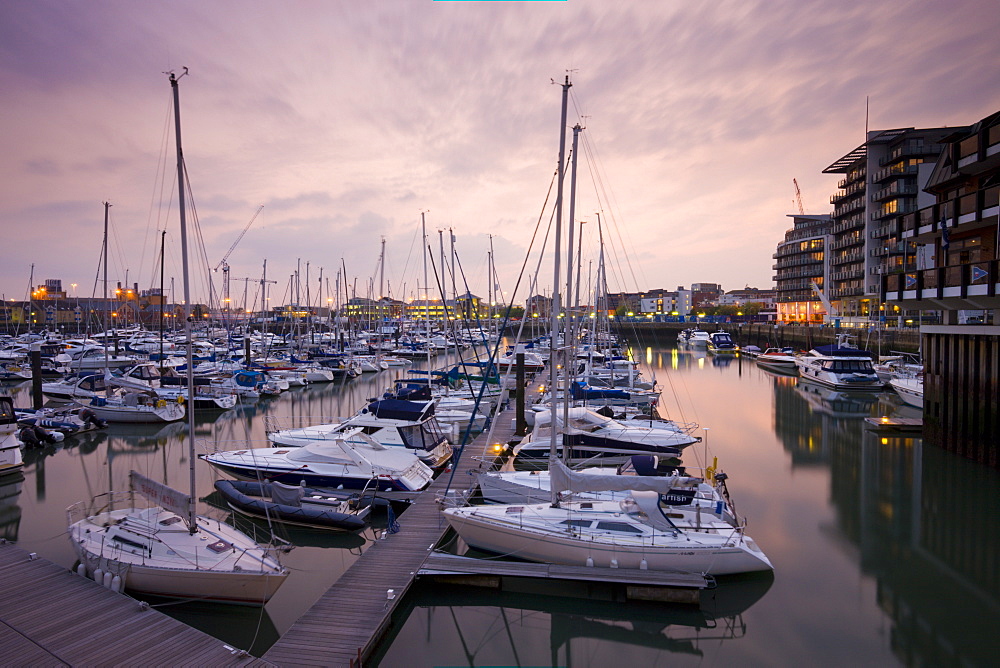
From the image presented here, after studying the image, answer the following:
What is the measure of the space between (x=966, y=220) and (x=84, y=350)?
204ft

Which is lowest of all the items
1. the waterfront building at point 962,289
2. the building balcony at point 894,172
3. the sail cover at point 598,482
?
the sail cover at point 598,482

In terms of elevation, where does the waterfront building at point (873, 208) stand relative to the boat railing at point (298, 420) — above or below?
above

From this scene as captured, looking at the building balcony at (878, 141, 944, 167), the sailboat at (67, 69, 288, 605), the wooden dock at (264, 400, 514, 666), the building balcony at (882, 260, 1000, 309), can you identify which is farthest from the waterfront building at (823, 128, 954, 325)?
the sailboat at (67, 69, 288, 605)

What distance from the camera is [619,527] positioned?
12.3m

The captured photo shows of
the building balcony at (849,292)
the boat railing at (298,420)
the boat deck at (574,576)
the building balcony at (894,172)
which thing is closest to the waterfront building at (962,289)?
the boat deck at (574,576)

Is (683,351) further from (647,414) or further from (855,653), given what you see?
(855,653)

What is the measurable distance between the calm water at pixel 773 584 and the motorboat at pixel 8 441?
782 millimetres

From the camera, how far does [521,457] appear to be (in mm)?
21516

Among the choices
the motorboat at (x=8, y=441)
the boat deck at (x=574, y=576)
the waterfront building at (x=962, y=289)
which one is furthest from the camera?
the waterfront building at (x=962, y=289)

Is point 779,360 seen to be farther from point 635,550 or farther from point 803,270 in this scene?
point 635,550

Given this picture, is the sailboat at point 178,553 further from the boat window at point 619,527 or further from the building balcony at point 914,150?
the building balcony at point 914,150

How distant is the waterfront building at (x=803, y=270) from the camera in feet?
305

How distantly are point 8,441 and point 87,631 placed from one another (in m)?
16.4

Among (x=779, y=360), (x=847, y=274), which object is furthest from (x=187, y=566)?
(x=847, y=274)
